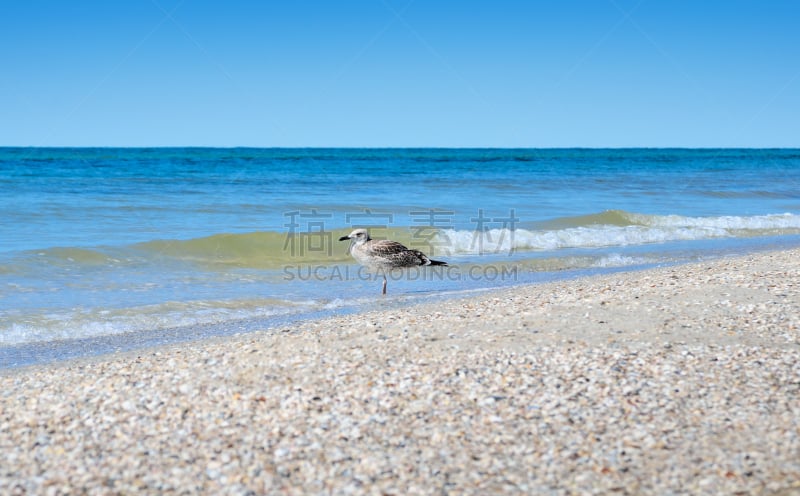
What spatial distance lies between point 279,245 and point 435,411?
1124cm

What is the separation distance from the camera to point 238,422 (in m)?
4.86

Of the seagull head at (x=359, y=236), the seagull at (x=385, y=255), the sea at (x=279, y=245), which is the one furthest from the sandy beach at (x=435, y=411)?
the seagull head at (x=359, y=236)

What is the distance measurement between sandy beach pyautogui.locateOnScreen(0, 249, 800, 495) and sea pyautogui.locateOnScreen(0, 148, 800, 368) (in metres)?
2.16

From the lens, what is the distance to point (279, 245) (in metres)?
15.8

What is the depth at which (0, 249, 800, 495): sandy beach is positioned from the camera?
13.4ft

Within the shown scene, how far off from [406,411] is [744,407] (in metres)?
2.14

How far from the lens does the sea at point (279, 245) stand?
9500mm

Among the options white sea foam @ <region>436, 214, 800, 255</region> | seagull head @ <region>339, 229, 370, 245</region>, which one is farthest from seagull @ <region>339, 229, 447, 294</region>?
white sea foam @ <region>436, 214, 800, 255</region>

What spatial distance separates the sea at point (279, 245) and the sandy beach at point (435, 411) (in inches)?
84.9

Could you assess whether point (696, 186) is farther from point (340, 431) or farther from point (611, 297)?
point (340, 431)

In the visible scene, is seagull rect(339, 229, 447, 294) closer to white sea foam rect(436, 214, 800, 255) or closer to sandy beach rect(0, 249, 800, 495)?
white sea foam rect(436, 214, 800, 255)

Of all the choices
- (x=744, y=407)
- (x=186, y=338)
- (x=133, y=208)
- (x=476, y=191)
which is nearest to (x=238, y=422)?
(x=744, y=407)

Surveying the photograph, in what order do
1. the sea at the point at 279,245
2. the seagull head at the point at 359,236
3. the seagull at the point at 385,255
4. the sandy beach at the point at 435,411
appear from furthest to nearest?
1. the seagull head at the point at 359,236
2. the seagull at the point at 385,255
3. the sea at the point at 279,245
4. the sandy beach at the point at 435,411

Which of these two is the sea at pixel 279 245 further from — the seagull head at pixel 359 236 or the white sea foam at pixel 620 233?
the seagull head at pixel 359 236
